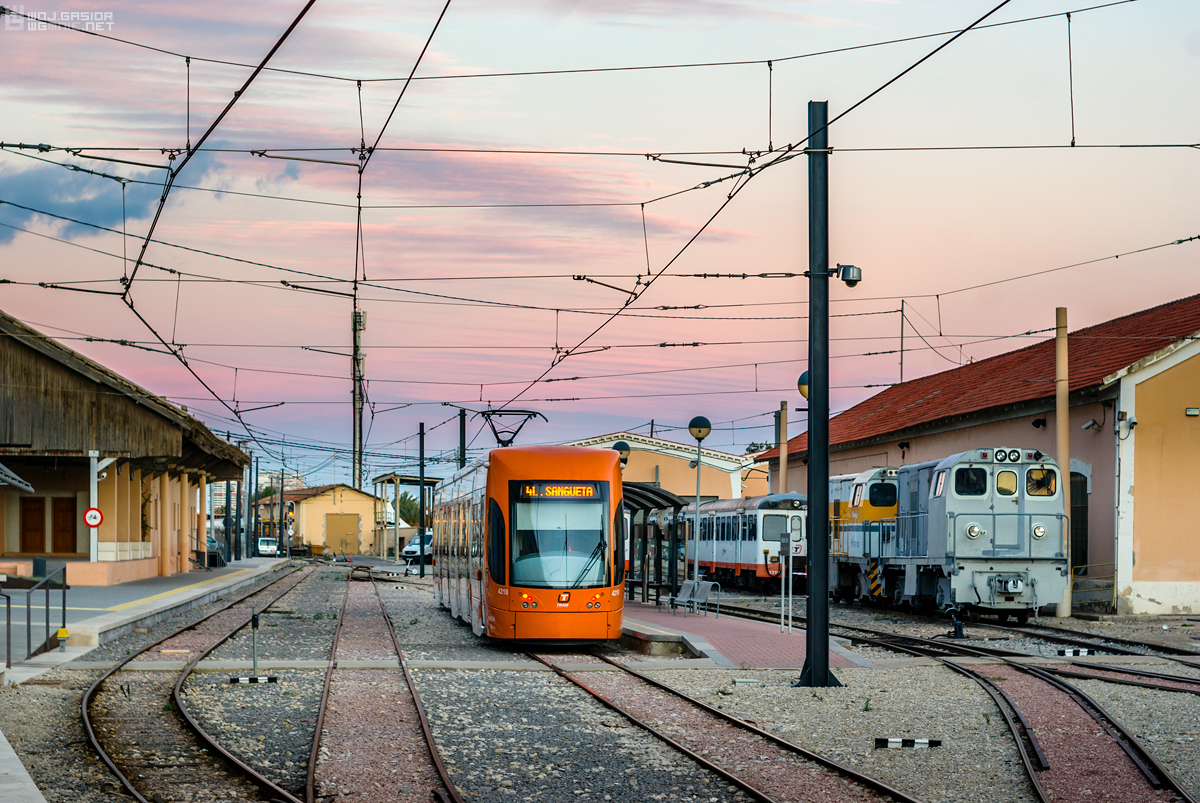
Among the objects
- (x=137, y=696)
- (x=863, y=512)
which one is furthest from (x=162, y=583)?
(x=137, y=696)

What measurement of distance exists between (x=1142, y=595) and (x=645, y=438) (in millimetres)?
42337

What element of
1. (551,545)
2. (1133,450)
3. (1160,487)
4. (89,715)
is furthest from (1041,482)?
(89,715)

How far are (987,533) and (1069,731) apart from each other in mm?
14376

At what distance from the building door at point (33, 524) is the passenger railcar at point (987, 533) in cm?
2576

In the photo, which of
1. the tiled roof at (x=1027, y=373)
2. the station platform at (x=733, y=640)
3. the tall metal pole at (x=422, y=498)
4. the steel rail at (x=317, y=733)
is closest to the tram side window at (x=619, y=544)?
the station platform at (x=733, y=640)

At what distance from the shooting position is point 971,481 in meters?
26.5

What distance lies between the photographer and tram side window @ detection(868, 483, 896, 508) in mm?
30172

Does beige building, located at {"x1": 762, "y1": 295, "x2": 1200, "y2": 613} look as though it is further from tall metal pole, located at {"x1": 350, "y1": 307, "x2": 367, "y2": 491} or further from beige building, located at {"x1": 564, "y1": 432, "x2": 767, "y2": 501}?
tall metal pole, located at {"x1": 350, "y1": 307, "x2": 367, "y2": 491}

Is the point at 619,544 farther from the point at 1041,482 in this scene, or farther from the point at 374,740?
the point at 1041,482

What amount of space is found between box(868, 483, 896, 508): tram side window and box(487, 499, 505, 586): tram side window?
1374 centimetres

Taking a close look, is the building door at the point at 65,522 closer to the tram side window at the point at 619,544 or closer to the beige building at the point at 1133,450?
the tram side window at the point at 619,544

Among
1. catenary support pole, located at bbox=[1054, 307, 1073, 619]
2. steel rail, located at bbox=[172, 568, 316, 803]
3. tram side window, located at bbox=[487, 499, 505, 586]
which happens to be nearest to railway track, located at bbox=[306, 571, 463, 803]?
steel rail, located at bbox=[172, 568, 316, 803]

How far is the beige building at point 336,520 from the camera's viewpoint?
105938mm

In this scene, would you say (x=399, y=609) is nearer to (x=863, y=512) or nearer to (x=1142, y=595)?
(x=863, y=512)
